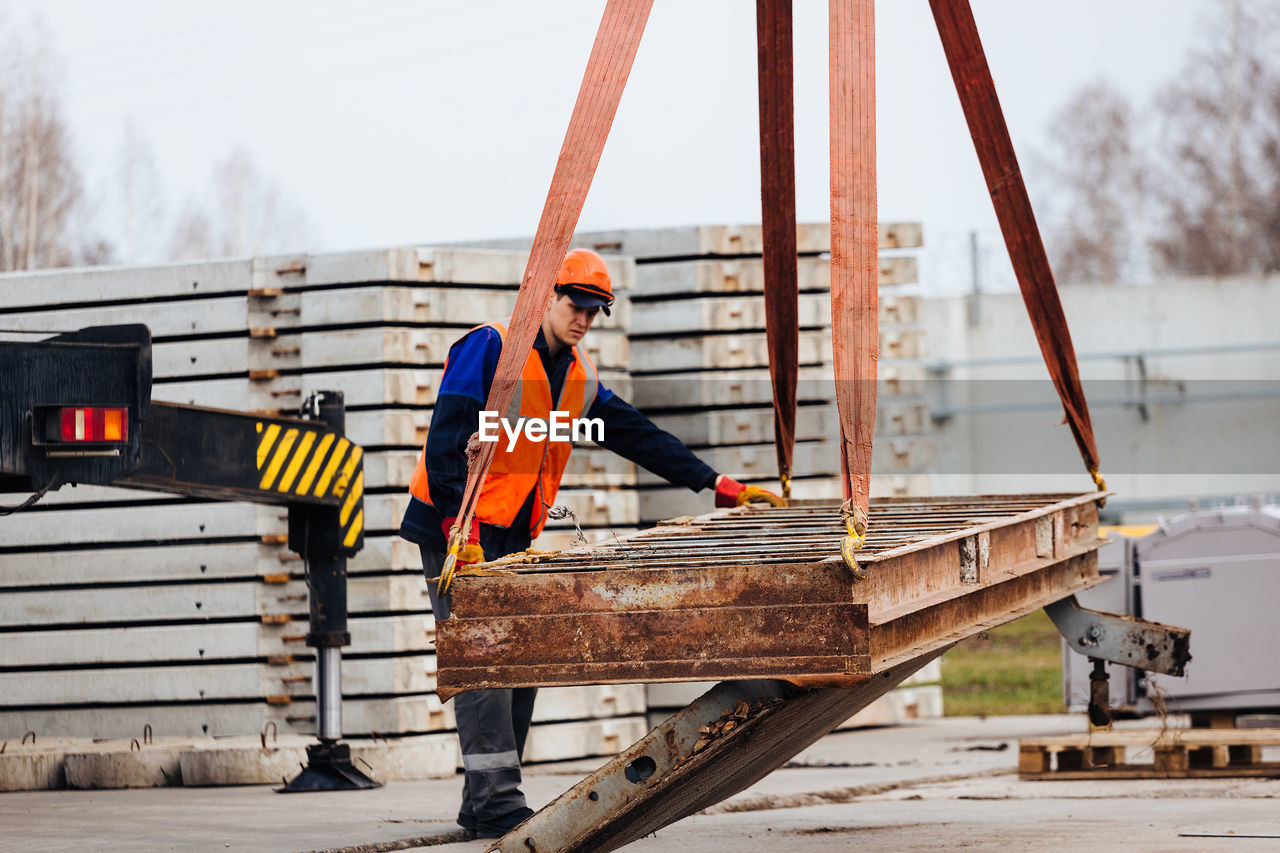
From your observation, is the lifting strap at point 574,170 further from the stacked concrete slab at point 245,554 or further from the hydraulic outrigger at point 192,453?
the stacked concrete slab at point 245,554

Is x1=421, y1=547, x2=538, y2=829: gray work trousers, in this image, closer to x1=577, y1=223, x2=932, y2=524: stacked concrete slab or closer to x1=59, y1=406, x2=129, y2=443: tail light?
x1=59, y1=406, x2=129, y2=443: tail light

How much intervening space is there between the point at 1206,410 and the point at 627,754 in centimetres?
1826

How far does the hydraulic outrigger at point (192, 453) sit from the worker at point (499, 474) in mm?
1080

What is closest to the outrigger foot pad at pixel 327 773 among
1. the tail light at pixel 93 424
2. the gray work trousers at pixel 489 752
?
the gray work trousers at pixel 489 752

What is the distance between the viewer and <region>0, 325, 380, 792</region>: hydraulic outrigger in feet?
18.9

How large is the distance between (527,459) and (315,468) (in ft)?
5.69

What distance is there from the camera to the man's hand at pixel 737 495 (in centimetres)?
687

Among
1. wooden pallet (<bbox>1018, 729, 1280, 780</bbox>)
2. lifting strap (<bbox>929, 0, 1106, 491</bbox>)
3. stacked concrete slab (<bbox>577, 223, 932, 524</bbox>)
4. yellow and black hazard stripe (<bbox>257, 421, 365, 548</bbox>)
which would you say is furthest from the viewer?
stacked concrete slab (<bbox>577, 223, 932, 524</bbox>)

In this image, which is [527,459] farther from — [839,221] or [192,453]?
[839,221]

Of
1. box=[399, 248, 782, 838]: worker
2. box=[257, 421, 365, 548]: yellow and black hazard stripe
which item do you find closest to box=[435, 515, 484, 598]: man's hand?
box=[399, 248, 782, 838]: worker

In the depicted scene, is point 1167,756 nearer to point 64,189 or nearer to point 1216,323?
point 1216,323

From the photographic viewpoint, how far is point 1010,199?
22.3ft

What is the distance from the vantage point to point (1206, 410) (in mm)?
21391

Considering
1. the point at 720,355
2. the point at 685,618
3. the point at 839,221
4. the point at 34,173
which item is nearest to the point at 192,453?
the point at 685,618
